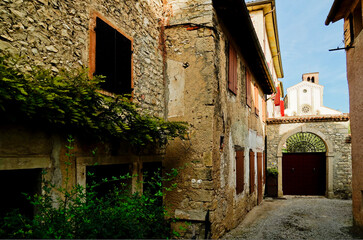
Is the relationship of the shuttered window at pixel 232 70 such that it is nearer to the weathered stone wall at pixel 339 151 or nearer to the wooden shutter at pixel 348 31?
the wooden shutter at pixel 348 31

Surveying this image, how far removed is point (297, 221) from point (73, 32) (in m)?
7.61

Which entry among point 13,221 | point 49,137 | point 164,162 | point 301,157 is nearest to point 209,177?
point 164,162

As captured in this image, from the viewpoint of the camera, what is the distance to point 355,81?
22.2 ft

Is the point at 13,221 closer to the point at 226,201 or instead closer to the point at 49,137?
the point at 49,137

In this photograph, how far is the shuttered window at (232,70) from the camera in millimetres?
6323

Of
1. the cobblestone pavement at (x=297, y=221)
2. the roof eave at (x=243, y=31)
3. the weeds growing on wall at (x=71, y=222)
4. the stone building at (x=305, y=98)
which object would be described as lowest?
the cobblestone pavement at (x=297, y=221)

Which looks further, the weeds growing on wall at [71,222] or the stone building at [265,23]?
the stone building at [265,23]

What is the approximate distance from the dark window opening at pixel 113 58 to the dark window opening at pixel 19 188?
1.42 m

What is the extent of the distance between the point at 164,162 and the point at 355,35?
5.87m

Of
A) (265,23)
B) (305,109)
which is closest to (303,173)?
(265,23)

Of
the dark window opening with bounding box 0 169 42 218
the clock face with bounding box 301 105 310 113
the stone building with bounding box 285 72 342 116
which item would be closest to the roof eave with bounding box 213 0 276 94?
the dark window opening with bounding box 0 169 42 218

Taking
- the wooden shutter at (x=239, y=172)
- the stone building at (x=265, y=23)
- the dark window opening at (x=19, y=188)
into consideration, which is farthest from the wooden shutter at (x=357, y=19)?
the dark window opening at (x=19, y=188)

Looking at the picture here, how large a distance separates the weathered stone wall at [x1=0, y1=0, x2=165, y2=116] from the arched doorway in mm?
10261

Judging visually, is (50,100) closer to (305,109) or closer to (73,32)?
(73,32)
